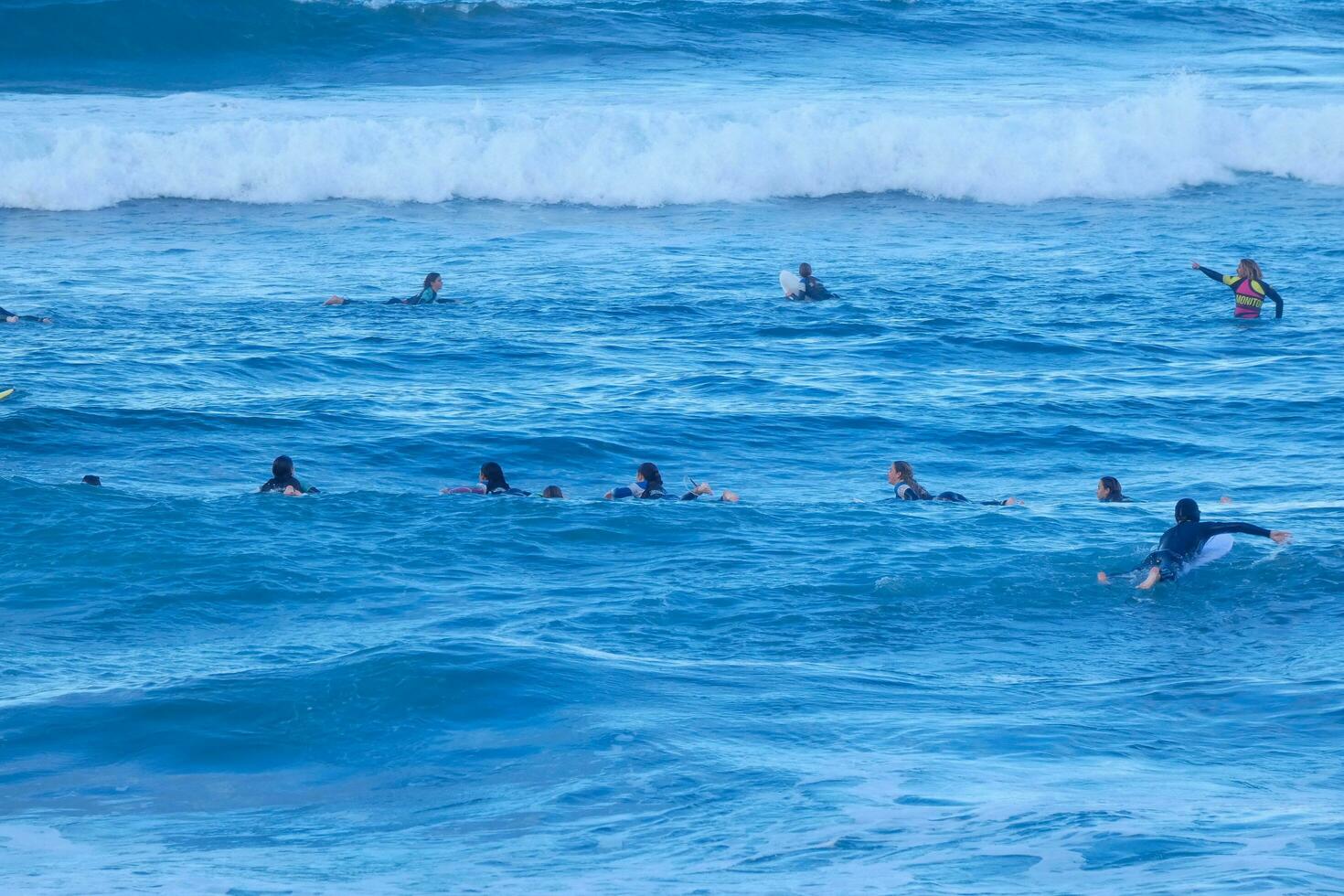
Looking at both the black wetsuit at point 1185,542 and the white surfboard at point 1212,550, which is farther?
the white surfboard at point 1212,550

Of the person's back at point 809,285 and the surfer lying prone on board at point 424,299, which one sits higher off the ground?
the person's back at point 809,285

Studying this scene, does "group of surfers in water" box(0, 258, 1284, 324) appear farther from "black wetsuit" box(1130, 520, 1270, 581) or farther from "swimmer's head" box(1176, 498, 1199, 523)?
"black wetsuit" box(1130, 520, 1270, 581)

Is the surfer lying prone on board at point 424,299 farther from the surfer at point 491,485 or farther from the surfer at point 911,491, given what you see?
the surfer at point 911,491

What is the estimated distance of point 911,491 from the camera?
701 inches

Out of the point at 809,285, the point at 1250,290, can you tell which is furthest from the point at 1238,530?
the point at 809,285

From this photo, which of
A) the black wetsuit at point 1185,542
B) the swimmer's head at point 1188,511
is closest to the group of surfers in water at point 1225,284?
the swimmer's head at point 1188,511

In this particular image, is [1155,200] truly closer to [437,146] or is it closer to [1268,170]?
[1268,170]

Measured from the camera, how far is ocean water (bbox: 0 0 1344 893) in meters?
10.1

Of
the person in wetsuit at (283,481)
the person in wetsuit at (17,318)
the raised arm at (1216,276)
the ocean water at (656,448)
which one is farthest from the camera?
the raised arm at (1216,276)

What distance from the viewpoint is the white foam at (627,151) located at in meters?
33.9

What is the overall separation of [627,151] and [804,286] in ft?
34.6

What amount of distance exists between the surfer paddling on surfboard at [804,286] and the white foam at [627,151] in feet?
29.2

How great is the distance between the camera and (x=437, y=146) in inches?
1382

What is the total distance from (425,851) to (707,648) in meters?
4.27
